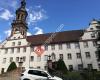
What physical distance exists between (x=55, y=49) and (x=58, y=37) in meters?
4.90

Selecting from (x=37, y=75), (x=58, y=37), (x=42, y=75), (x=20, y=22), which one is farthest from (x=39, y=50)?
(x=42, y=75)

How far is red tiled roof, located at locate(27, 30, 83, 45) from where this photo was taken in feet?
156

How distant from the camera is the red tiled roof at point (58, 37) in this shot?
47.5 metres

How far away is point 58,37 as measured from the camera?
50031 mm

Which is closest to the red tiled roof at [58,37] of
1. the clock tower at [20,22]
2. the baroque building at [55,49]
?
the baroque building at [55,49]

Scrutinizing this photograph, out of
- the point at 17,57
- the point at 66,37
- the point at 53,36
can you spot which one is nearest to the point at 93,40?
Result: the point at 66,37

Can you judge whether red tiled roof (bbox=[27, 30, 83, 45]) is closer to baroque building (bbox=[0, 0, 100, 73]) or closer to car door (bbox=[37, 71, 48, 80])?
baroque building (bbox=[0, 0, 100, 73])

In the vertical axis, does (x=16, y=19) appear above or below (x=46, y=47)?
above

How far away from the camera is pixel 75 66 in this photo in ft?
141

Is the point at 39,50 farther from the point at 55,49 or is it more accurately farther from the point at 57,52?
the point at 57,52

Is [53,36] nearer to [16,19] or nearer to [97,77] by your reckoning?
[16,19]

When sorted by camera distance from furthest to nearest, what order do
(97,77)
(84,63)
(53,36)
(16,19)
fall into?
1. (16,19)
2. (53,36)
3. (84,63)
4. (97,77)

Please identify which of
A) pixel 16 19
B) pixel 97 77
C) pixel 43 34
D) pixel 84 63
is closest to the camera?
pixel 97 77

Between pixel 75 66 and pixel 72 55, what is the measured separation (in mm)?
3022
